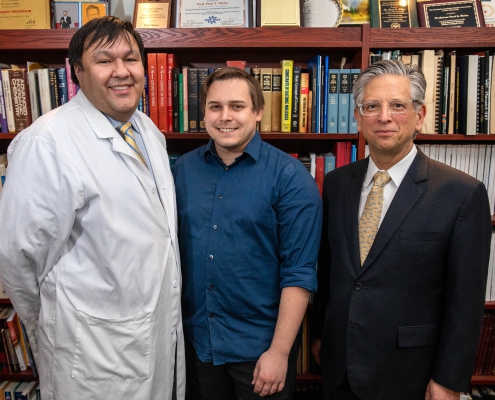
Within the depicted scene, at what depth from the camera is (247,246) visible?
4.13ft

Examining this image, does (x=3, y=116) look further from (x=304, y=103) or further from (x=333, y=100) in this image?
(x=333, y=100)

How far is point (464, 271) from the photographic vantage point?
1.10 meters

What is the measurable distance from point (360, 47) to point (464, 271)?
1052 millimetres

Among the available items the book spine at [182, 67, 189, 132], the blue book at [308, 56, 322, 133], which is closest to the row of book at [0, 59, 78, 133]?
the book spine at [182, 67, 189, 132]

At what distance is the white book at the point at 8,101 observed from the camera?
1.78 meters

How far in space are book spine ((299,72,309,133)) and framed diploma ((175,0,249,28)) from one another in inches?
15.1

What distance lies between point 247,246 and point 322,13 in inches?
49.0

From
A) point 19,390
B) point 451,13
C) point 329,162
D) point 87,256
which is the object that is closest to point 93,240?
point 87,256

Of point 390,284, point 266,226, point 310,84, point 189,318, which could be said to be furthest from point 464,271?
point 310,84

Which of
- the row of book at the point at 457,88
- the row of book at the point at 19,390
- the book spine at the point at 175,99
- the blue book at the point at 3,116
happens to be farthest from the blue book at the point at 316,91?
the row of book at the point at 19,390

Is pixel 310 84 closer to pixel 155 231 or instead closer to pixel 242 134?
pixel 242 134

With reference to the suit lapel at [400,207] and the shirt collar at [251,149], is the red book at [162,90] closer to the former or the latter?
the shirt collar at [251,149]

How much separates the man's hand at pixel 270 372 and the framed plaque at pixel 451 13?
1.62 m

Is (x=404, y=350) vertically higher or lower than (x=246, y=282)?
lower
